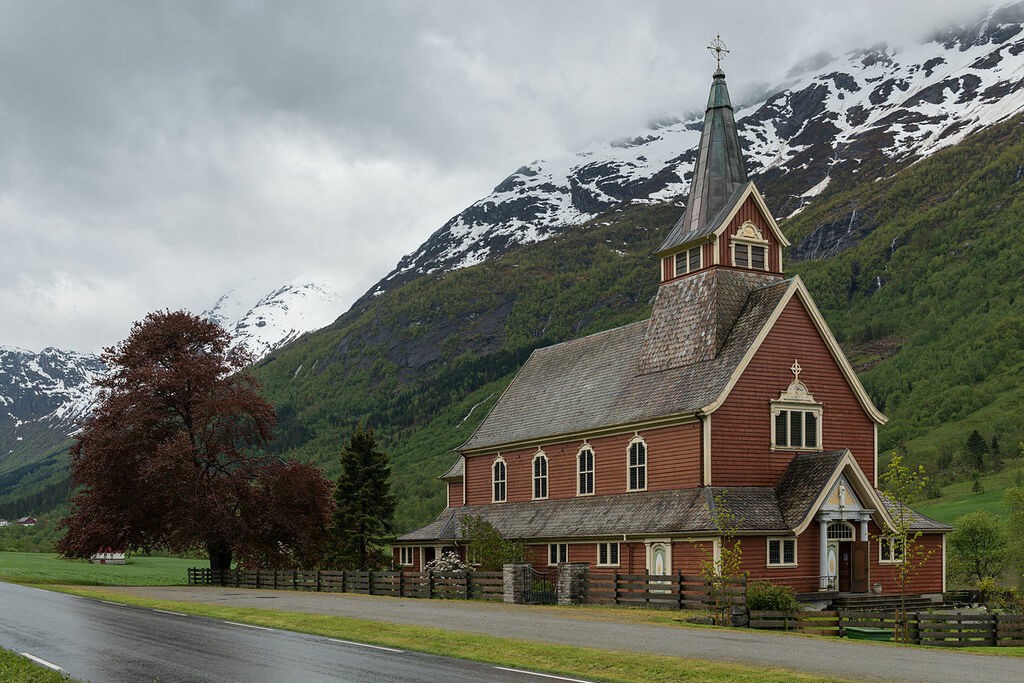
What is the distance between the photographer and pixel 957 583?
216ft

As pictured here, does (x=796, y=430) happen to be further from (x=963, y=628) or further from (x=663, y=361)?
(x=963, y=628)

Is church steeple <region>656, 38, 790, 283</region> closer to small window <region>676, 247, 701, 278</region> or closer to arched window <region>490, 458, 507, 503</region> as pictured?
small window <region>676, 247, 701, 278</region>

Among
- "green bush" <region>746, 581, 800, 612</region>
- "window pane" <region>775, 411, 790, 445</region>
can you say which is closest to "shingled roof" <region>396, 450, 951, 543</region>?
"window pane" <region>775, 411, 790, 445</region>

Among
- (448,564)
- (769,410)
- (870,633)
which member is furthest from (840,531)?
(448,564)

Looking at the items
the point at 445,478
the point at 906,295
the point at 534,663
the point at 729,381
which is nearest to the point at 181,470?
the point at 445,478

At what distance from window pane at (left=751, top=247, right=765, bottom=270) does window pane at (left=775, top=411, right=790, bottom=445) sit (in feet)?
23.5

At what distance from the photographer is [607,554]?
46.1 metres

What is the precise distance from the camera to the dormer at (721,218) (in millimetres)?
48188

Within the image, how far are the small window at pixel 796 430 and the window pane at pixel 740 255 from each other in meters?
7.00

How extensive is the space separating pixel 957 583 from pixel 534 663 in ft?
167

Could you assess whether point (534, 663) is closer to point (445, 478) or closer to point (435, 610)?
point (435, 610)

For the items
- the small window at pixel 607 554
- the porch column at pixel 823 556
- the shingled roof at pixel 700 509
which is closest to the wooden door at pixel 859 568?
the porch column at pixel 823 556

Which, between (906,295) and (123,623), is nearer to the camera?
(123,623)

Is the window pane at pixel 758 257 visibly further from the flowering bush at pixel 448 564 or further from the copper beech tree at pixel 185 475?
the copper beech tree at pixel 185 475
